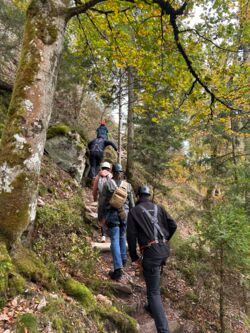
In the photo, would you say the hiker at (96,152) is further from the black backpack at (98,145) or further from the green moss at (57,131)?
the green moss at (57,131)

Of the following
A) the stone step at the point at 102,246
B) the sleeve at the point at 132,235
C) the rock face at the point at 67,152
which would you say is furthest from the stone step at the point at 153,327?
the rock face at the point at 67,152

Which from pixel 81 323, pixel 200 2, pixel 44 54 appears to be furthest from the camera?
pixel 200 2

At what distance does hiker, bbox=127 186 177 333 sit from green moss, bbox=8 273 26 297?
6.50ft

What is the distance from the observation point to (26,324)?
10.1ft

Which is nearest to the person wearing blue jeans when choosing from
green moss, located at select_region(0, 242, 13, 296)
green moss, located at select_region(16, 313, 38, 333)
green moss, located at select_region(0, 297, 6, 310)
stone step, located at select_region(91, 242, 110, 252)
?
stone step, located at select_region(91, 242, 110, 252)

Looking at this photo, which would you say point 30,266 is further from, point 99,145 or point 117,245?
point 99,145

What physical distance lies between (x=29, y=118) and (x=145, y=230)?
269 cm

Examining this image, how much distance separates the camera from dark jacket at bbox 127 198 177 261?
4773mm

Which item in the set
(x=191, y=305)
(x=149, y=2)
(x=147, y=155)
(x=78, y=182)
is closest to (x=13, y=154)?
(x=149, y=2)

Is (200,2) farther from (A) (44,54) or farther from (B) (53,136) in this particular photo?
(B) (53,136)

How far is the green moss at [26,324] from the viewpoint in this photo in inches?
118

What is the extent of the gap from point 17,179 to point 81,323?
2.18m

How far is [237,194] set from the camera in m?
8.35

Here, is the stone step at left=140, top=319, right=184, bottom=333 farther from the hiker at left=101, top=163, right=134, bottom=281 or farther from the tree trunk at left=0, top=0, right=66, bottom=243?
the tree trunk at left=0, top=0, right=66, bottom=243
